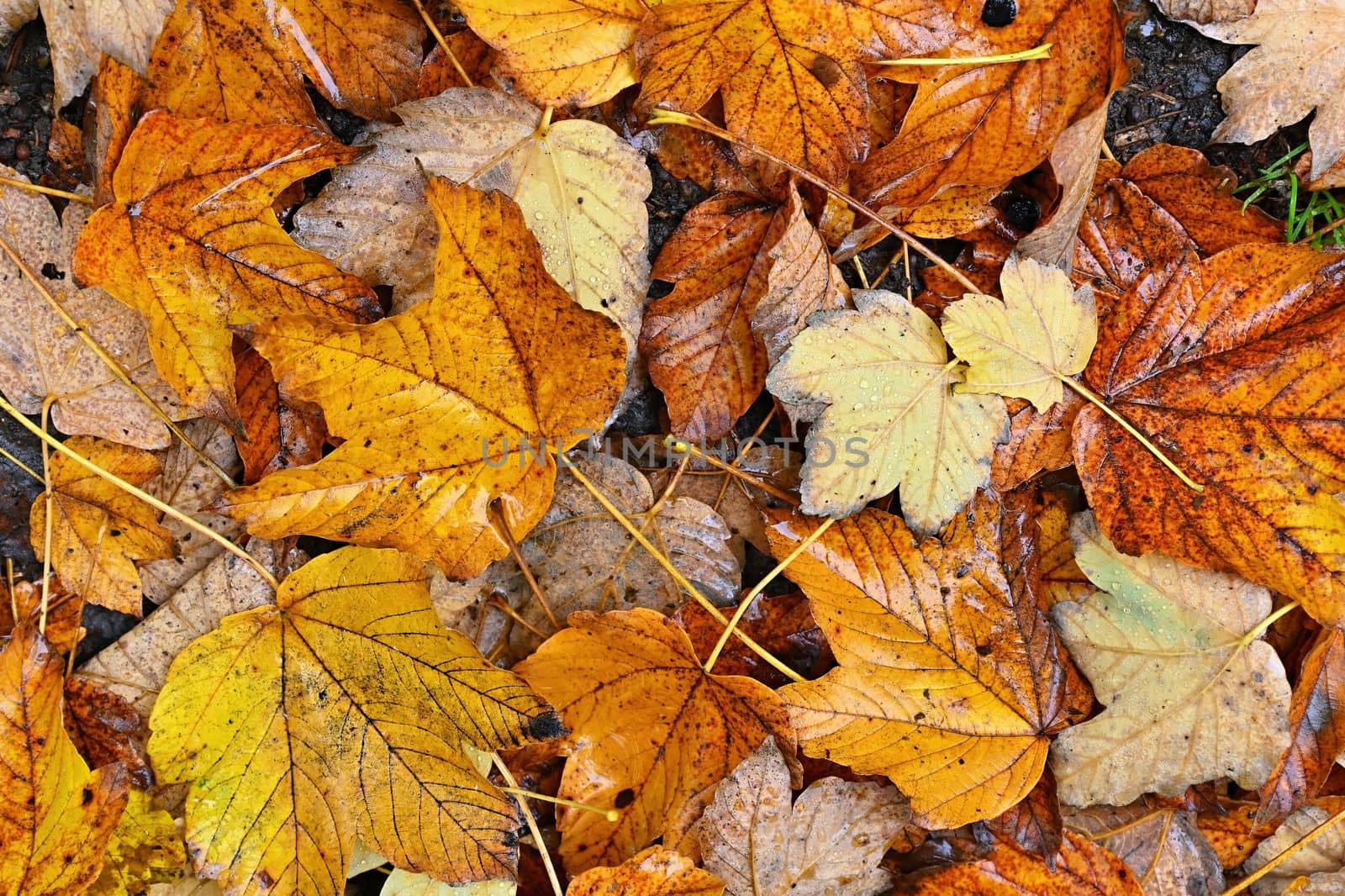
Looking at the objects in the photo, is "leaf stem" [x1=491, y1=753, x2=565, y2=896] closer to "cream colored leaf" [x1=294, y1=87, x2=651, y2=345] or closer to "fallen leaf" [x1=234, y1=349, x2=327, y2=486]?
"fallen leaf" [x1=234, y1=349, x2=327, y2=486]

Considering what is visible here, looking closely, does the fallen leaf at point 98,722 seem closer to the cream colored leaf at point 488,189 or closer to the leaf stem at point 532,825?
the leaf stem at point 532,825

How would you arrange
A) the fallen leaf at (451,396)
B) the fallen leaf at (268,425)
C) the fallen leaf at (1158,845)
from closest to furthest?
the fallen leaf at (451,396)
the fallen leaf at (268,425)
the fallen leaf at (1158,845)

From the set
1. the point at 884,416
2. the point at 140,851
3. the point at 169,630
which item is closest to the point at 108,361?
the point at 169,630

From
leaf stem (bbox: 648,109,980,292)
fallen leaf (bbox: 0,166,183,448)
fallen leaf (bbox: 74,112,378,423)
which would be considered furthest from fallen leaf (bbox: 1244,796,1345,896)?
fallen leaf (bbox: 0,166,183,448)

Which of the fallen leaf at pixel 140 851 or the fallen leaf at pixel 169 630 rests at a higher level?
A: the fallen leaf at pixel 169 630

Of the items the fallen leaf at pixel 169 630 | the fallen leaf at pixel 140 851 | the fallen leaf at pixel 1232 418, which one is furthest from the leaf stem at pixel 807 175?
the fallen leaf at pixel 140 851

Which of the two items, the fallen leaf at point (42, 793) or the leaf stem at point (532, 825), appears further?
the leaf stem at point (532, 825)
